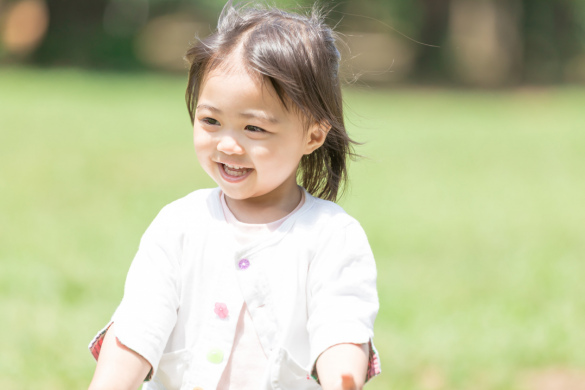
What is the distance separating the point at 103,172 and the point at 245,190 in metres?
7.08

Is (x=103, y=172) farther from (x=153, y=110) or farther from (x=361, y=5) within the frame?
(x=361, y=5)

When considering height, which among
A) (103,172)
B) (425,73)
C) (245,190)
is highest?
(245,190)

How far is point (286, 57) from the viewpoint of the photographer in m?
2.17

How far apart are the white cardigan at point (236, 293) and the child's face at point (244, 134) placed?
0.45 feet

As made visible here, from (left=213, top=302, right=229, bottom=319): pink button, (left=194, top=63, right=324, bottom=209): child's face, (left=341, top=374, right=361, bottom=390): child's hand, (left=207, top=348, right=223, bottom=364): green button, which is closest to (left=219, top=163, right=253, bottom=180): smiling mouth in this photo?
(left=194, top=63, right=324, bottom=209): child's face

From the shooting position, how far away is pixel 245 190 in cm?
223

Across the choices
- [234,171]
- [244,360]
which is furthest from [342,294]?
[234,171]

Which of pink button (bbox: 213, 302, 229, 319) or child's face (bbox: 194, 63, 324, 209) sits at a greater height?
child's face (bbox: 194, 63, 324, 209)

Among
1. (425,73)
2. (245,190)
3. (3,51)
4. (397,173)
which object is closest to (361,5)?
(425,73)

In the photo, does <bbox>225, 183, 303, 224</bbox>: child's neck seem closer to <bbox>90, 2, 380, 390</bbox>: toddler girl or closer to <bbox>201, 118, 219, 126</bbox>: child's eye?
<bbox>90, 2, 380, 390</bbox>: toddler girl

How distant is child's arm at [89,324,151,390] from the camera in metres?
2.04

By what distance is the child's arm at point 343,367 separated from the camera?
77.6 inches

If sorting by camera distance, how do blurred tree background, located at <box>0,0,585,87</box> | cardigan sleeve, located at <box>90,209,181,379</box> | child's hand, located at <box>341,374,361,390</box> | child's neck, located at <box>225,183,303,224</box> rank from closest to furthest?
1. child's hand, located at <box>341,374,361,390</box>
2. cardigan sleeve, located at <box>90,209,181,379</box>
3. child's neck, located at <box>225,183,303,224</box>
4. blurred tree background, located at <box>0,0,585,87</box>

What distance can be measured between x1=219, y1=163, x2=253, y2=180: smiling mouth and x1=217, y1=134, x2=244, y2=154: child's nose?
0.24 feet
